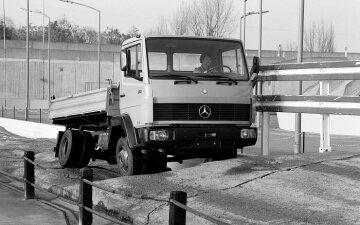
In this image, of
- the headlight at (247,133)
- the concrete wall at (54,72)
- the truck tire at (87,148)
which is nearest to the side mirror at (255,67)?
the headlight at (247,133)

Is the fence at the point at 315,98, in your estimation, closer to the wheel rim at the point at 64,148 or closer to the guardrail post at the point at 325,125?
the guardrail post at the point at 325,125

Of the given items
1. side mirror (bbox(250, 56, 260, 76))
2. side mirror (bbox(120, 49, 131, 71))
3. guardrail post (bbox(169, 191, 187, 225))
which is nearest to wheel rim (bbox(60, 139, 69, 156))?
side mirror (bbox(120, 49, 131, 71))

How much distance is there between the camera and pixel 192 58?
1019cm

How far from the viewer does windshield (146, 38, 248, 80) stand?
9914 mm

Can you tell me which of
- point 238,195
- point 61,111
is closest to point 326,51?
→ point 61,111

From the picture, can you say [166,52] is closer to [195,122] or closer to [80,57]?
[195,122]

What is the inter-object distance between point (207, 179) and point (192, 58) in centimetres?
221

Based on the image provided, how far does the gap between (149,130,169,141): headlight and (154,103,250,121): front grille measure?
21 centimetres

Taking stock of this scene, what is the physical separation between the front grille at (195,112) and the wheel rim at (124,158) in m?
1.09

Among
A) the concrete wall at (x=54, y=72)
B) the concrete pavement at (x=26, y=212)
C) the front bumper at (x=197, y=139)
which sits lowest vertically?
the concrete pavement at (x=26, y=212)

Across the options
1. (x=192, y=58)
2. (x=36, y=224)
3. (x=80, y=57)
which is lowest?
(x=36, y=224)

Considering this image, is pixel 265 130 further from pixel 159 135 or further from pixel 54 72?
pixel 54 72

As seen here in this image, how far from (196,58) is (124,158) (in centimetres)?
214

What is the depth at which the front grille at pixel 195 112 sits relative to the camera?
31.9 feet
